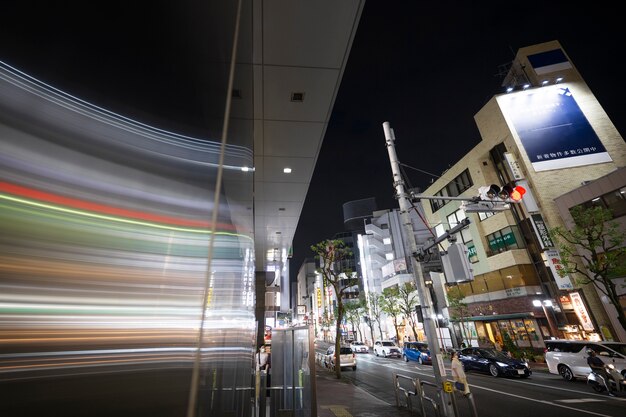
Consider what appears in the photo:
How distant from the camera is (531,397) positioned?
1012 cm

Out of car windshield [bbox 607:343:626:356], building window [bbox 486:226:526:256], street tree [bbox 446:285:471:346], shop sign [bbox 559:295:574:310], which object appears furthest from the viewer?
street tree [bbox 446:285:471:346]

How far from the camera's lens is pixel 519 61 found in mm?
28734

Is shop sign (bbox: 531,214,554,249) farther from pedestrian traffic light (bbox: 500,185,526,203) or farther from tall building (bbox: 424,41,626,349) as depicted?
pedestrian traffic light (bbox: 500,185,526,203)

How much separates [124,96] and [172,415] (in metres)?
0.62

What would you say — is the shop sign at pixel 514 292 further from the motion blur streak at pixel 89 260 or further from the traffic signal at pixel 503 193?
the motion blur streak at pixel 89 260

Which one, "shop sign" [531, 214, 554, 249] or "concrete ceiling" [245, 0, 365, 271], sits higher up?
"shop sign" [531, 214, 554, 249]

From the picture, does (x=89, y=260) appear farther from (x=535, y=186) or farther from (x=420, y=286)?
(x=535, y=186)

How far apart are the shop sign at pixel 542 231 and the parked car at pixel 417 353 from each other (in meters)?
11.5

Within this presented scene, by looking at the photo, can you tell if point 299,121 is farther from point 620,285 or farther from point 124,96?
point 620,285

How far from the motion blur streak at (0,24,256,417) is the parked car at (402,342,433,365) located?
79.4 feet

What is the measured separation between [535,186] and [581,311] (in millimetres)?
9360

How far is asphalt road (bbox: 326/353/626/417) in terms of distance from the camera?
328 inches

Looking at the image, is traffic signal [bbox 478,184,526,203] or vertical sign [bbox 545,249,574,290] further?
vertical sign [bbox 545,249,574,290]

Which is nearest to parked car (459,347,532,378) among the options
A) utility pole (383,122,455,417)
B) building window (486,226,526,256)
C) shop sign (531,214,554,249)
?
utility pole (383,122,455,417)
